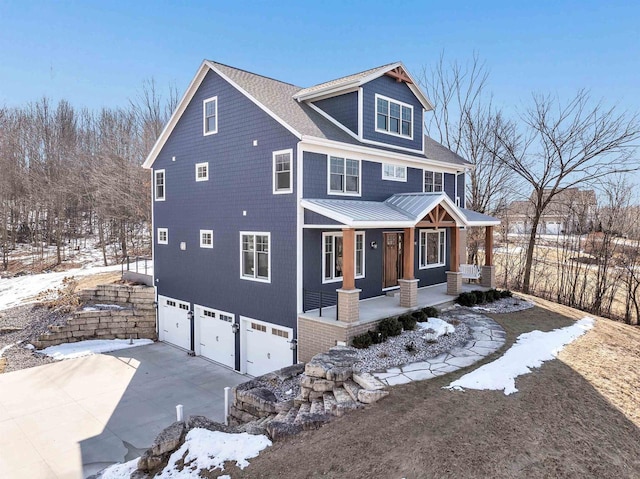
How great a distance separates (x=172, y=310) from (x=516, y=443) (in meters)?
14.6

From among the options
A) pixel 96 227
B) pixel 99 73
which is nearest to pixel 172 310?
pixel 96 227

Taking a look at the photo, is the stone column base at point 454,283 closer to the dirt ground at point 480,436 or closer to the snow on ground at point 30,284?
the dirt ground at point 480,436

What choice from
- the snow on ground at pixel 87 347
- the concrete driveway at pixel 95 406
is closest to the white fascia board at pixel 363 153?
the concrete driveway at pixel 95 406

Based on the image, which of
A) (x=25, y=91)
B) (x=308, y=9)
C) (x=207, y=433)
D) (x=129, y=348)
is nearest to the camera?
(x=207, y=433)

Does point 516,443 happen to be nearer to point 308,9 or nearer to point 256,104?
point 256,104

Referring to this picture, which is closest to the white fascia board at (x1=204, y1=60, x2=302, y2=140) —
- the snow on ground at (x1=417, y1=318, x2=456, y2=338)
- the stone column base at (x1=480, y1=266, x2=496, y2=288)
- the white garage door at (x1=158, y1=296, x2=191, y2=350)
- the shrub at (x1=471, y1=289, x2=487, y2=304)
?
the snow on ground at (x1=417, y1=318, x2=456, y2=338)

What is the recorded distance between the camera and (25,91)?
35.6 m

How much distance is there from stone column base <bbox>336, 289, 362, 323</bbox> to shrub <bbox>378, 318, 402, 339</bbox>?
70 cm

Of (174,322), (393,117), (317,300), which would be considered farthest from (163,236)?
(393,117)

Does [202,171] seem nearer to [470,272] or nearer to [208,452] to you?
[208,452]

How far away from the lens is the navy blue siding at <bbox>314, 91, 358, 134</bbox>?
14.2 m

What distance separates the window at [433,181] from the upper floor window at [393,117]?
6.23ft

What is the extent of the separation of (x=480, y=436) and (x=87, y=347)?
15.6 meters

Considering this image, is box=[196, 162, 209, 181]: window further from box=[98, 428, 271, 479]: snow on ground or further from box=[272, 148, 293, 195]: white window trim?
A: box=[98, 428, 271, 479]: snow on ground
